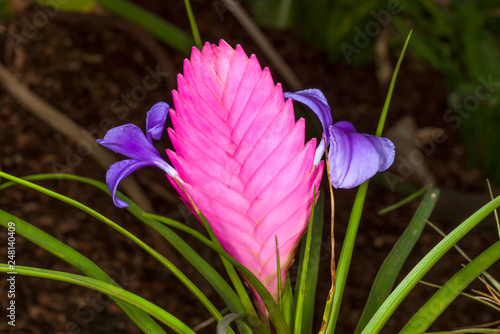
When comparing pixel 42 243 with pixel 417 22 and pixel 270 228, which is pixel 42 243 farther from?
pixel 417 22


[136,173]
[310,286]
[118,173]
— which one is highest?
[118,173]

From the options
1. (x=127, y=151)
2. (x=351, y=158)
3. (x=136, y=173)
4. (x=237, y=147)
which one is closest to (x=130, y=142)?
(x=127, y=151)

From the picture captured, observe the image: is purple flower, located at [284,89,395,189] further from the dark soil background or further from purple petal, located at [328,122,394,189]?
the dark soil background

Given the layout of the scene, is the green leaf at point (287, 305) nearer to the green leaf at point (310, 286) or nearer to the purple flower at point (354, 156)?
the green leaf at point (310, 286)

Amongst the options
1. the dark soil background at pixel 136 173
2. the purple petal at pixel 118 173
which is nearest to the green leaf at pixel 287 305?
the purple petal at pixel 118 173

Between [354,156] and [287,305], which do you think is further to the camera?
[287,305]

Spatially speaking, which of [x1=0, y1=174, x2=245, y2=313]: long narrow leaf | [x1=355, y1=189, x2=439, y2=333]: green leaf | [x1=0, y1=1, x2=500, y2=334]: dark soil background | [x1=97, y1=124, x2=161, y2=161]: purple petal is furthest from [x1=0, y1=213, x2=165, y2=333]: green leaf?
[x1=0, y1=1, x2=500, y2=334]: dark soil background

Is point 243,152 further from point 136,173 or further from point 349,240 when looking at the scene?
point 136,173

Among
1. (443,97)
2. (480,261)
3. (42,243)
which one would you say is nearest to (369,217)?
(443,97)
